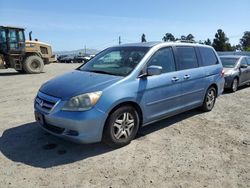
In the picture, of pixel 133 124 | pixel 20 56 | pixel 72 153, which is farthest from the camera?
pixel 20 56

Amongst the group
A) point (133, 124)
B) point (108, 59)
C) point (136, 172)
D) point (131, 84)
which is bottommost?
point (136, 172)

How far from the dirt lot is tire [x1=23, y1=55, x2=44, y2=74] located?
12491 millimetres

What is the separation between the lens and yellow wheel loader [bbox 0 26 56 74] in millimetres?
16781

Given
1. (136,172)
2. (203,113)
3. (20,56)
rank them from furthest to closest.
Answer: (20,56) < (203,113) < (136,172)

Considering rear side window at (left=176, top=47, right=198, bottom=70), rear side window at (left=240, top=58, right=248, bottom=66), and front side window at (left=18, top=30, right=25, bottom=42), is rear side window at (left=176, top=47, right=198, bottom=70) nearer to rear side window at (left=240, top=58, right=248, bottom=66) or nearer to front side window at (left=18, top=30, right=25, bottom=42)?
rear side window at (left=240, top=58, right=248, bottom=66)

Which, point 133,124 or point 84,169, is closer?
point 84,169

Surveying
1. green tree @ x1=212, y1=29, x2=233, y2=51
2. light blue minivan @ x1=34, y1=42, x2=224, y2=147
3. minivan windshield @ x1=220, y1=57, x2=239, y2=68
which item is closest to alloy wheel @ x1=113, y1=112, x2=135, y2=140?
light blue minivan @ x1=34, y1=42, x2=224, y2=147

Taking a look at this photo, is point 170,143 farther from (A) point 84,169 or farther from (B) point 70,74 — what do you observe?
(B) point 70,74

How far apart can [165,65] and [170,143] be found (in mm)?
1523

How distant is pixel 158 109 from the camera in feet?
16.5

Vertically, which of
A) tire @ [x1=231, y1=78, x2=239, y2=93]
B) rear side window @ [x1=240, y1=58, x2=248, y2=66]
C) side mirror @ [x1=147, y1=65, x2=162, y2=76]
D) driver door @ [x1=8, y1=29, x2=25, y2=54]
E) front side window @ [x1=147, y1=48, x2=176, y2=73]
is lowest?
tire @ [x1=231, y1=78, x2=239, y2=93]

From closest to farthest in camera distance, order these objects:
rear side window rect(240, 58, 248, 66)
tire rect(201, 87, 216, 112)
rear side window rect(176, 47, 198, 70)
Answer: rear side window rect(176, 47, 198, 70), tire rect(201, 87, 216, 112), rear side window rect(240, 58, 248, 66)

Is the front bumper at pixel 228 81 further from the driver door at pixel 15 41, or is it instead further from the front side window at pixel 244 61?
the driver door at pixel 15 41

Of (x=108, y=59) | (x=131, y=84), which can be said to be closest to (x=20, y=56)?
(x=108, y=59)
